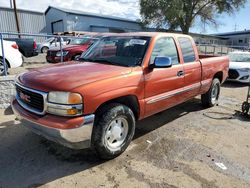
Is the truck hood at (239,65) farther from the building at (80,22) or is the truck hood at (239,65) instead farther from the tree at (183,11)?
the building at (80,22)

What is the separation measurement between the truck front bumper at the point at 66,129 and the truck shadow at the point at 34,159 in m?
0.52

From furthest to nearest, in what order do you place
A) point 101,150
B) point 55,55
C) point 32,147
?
point 55,55, point 32,147, point 101,150

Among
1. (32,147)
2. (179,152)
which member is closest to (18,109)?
(32,147)

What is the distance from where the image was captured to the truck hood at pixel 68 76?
331 cm

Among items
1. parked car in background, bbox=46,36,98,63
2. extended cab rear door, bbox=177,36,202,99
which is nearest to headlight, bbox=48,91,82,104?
extended cab rear door, bbox=177,36,202,99

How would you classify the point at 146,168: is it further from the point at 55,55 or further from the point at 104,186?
the point at 55,55

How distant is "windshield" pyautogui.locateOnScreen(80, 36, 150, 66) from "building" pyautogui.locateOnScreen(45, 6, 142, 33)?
1256 inches

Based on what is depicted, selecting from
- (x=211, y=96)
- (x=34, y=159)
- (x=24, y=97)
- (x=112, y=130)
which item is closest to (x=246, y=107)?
(x=211, y=96)

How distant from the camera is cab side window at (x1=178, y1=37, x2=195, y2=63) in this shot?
5299 millimetres

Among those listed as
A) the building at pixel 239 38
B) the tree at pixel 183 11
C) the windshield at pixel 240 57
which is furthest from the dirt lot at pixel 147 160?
the building at pixel 239 38

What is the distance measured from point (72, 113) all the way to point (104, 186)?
100 centimetres

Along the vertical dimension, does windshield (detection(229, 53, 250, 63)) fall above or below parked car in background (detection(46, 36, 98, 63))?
below

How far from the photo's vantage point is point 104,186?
3.21 metres

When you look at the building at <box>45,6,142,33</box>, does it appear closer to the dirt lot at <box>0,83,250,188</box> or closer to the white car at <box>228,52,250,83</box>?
the white car at <box>228,52,250,83</box>
